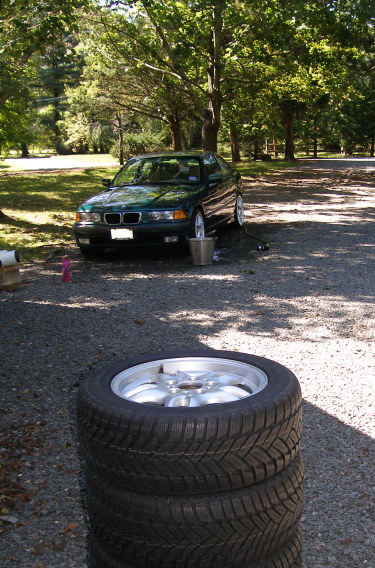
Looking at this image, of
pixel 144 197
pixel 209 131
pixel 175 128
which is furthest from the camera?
pixel 175 128

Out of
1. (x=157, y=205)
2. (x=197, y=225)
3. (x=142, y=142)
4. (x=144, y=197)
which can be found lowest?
(x=197, y=225)

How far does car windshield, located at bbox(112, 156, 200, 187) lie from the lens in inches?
432

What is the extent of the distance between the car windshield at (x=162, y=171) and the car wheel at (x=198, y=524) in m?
8.97

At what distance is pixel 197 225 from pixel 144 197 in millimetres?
944

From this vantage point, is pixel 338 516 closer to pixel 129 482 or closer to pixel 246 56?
pixel 129 482

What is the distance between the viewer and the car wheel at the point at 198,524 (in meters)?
2.14

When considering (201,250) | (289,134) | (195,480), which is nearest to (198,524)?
(195,480)

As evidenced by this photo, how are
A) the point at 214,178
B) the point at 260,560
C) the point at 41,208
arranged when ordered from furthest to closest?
the point at 41,208 < the point at 214,178 < the point at 260,560

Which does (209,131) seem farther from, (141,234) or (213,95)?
(141,234)

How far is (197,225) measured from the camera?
33.2 ft

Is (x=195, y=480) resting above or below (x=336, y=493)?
above

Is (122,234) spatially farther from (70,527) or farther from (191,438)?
(191,438)

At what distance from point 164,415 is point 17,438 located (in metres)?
2.27

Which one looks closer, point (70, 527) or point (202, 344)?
point (70, 527)
